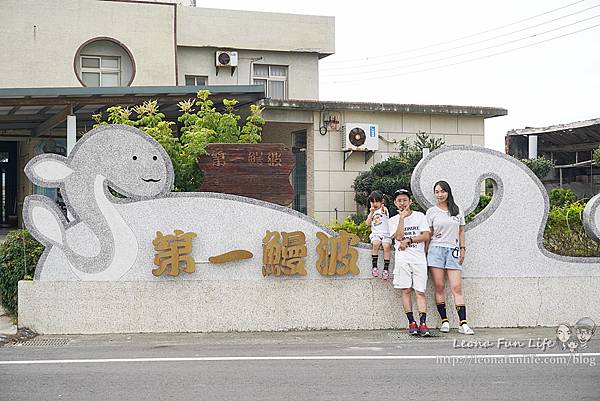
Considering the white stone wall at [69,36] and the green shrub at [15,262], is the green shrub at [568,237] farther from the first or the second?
the white stone wall at [69,36]

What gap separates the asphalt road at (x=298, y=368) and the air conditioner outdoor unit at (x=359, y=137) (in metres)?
9.44

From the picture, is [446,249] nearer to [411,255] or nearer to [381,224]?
[411,255]

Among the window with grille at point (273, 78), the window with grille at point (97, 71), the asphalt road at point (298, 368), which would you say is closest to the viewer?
the asphalt road at point (298, 368)

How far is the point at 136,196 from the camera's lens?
10.0 meters

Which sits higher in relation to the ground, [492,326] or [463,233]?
[463,233]

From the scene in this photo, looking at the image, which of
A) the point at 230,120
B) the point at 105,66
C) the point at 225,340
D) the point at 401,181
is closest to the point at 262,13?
the point at 105,66

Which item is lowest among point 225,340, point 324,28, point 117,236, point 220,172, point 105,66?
point 225,340

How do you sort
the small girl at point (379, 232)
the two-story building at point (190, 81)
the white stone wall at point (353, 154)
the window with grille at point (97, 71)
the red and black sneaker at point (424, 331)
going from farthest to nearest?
1. the window with grille at point (97, 71)
2. the white stone wall at point (353, 154)
3. the two-story building at point (190, 81)
4. the small girl at point (379, 232)
5. the red and black sneaker at point (424, 331)

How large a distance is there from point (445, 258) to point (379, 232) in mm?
847

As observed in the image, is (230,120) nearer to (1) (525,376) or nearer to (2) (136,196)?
(2) (136,196)

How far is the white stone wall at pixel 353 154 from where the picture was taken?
19188 millimetres

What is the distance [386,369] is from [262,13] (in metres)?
17.7

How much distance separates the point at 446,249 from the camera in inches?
397

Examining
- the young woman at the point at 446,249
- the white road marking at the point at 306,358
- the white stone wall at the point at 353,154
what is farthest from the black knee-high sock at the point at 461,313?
the white stone wall at the point at 353,154
